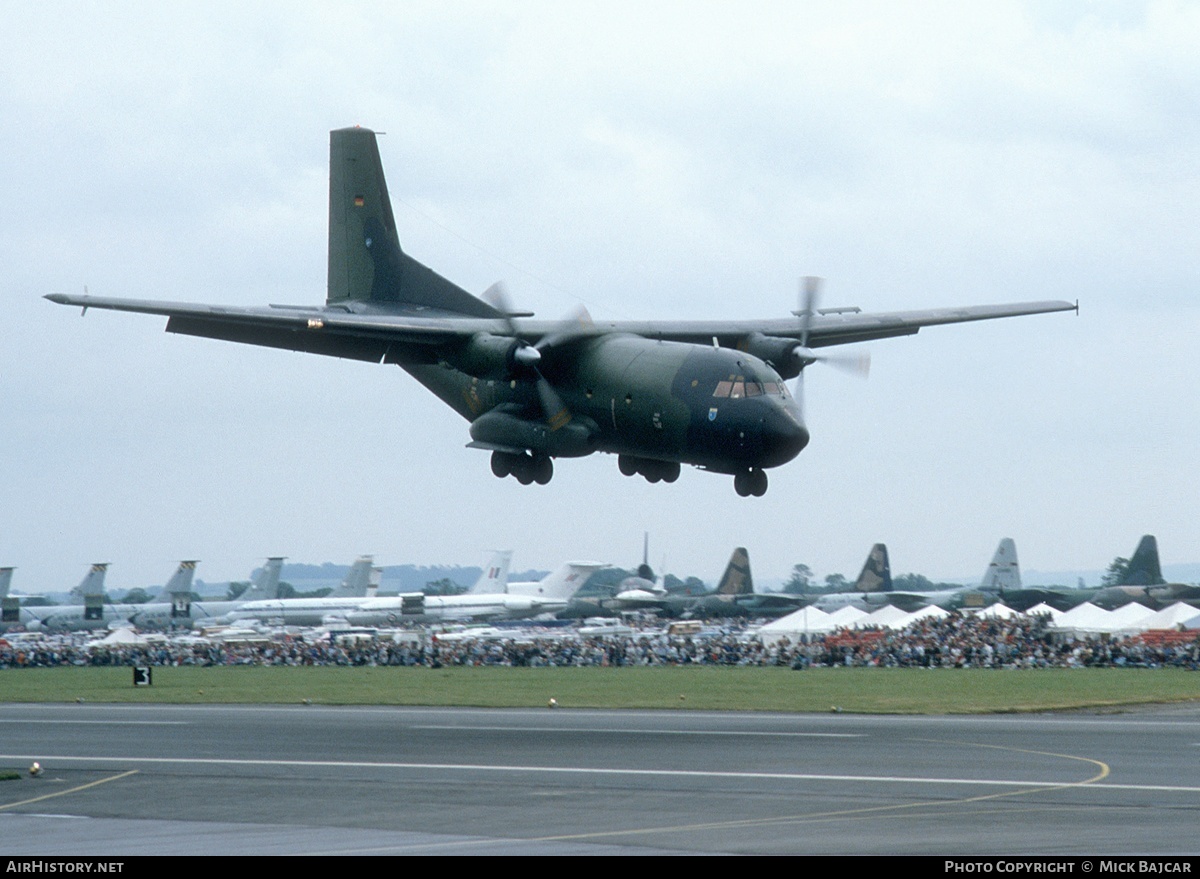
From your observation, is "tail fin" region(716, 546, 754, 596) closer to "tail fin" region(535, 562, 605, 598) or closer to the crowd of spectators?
"tail fin" region(535, 562, 605, 598)

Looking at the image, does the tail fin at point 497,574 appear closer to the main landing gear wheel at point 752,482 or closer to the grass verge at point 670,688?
the grass verge at point 670,688

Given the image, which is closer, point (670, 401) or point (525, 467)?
point (670, 401)

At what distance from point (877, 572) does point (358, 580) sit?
50235mm

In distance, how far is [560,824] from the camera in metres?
22.7

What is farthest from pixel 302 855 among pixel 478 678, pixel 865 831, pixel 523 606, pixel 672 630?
pixel 523 606

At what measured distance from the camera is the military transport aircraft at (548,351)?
33344 millimetres

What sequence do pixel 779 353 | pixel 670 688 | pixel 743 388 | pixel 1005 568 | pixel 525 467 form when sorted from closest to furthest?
1. pixel 743 388
2. pixel 525 467
3. pixel 779 353
4. pixel 670 688
5. pixel 1005 568

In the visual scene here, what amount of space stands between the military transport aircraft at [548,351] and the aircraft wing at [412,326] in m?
0.05

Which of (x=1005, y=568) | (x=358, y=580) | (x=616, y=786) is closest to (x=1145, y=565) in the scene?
(x=1005, y=568)

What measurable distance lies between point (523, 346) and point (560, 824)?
694 inches

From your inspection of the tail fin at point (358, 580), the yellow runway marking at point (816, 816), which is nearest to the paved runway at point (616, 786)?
the yellow runway marking at point (816, 816)

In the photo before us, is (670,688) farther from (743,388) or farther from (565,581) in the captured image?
(565,581)

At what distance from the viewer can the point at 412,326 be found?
125 feet

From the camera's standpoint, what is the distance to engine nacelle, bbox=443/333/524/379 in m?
37.6
